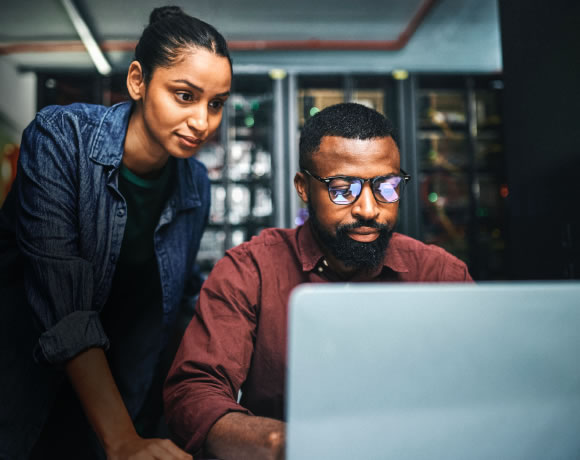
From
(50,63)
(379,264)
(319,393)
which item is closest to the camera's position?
(319,393)

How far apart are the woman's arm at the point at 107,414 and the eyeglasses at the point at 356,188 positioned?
51 cm

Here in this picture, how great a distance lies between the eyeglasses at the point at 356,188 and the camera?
830 mm

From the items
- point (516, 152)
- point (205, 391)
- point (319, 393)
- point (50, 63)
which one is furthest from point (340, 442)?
point (50, 63)

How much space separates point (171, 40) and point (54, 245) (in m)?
0.46

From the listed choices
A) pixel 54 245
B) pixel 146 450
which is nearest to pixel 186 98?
pixel 54 245

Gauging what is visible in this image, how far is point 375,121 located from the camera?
0.93 metres

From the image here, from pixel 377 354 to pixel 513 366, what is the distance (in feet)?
0.40

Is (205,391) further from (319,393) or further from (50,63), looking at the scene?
(50,63)

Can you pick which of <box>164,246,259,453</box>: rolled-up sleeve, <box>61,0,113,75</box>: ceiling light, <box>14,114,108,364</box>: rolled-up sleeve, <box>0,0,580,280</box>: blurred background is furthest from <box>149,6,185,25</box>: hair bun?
<box>61,0,113,75</box>: ceiling light

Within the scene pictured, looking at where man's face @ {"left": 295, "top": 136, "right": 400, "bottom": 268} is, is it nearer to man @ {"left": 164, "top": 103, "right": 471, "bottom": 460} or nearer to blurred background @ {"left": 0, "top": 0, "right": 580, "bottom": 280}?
man @ {"left": 164, "top": 103, "right": 471, "bottom": 460}

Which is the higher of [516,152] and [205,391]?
[516,152]

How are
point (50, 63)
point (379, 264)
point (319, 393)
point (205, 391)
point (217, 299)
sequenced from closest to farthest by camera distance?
point (319, 393) → point (205, 391) → point (217, 299) → point (379, 264) → point (50, 63)

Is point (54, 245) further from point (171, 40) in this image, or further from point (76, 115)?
point (171, 40)

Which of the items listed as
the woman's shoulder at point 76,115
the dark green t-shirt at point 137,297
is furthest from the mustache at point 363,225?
the woman's shoulder at point 76,115
